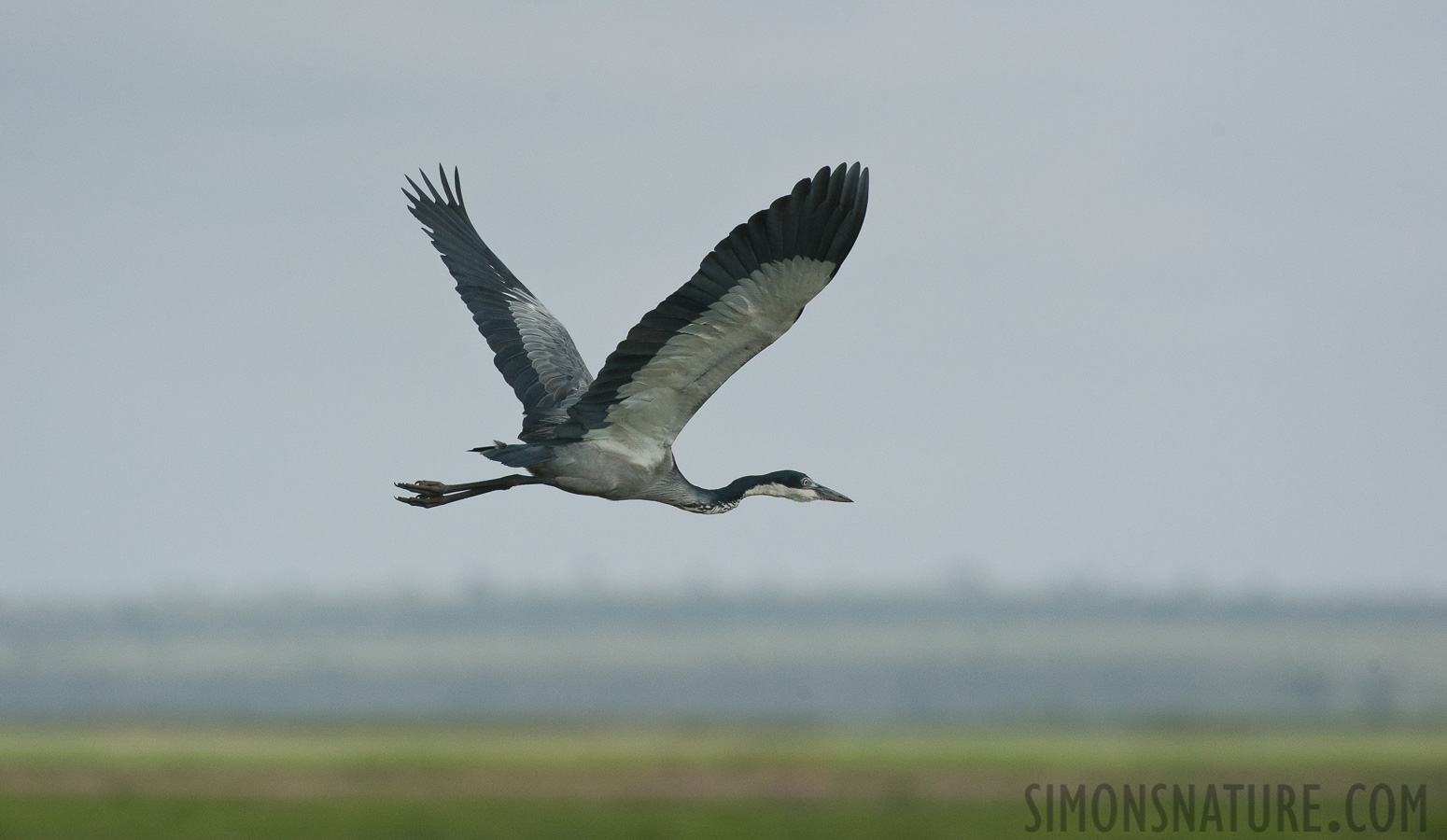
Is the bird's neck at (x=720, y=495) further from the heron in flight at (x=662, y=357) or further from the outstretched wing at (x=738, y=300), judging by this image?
the outstretched wing at (x=738, y=300)

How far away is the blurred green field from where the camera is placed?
41.8m

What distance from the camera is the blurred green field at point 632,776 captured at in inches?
1646

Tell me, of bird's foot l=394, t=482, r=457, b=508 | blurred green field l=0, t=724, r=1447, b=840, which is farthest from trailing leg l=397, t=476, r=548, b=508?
blurred green field l=0, t=724, r=1447, b=840

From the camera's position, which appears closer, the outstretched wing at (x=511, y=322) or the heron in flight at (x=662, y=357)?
the heron in flight at (x=662, y=357)

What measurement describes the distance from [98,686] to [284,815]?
14135 cm

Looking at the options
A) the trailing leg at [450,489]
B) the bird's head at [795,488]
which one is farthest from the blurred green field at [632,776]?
the trailing leg at [450,489]

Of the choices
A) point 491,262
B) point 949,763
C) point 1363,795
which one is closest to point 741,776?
point 949,763

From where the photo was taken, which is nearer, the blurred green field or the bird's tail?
the bird's tail

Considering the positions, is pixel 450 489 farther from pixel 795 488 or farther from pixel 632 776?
pixel 632 776

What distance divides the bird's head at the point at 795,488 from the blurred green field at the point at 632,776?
21.0 meters

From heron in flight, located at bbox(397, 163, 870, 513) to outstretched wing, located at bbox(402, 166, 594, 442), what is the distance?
0.05 feet

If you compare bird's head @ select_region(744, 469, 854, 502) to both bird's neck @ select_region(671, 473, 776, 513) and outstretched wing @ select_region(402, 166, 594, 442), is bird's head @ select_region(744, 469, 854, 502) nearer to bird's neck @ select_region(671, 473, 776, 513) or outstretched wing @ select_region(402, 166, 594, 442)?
bird's neck @ select_region(671, 473, 776, 513)

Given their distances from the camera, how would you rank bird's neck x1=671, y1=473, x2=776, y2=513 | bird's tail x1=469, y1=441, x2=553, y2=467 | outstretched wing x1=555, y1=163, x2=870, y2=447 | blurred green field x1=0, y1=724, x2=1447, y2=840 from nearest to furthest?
1. outstretched wing x1=555, y1=163, x2=870, y2=447
2. bird's tail x1=469, y1=441, x2=553, y2=467
3. bird's neck x1=671, y1=473, x2=776, y2=513
4. blurred green field x1=0, y1=724, x2=1447, y2=840

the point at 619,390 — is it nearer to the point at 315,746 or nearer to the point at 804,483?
the point at 804,483
